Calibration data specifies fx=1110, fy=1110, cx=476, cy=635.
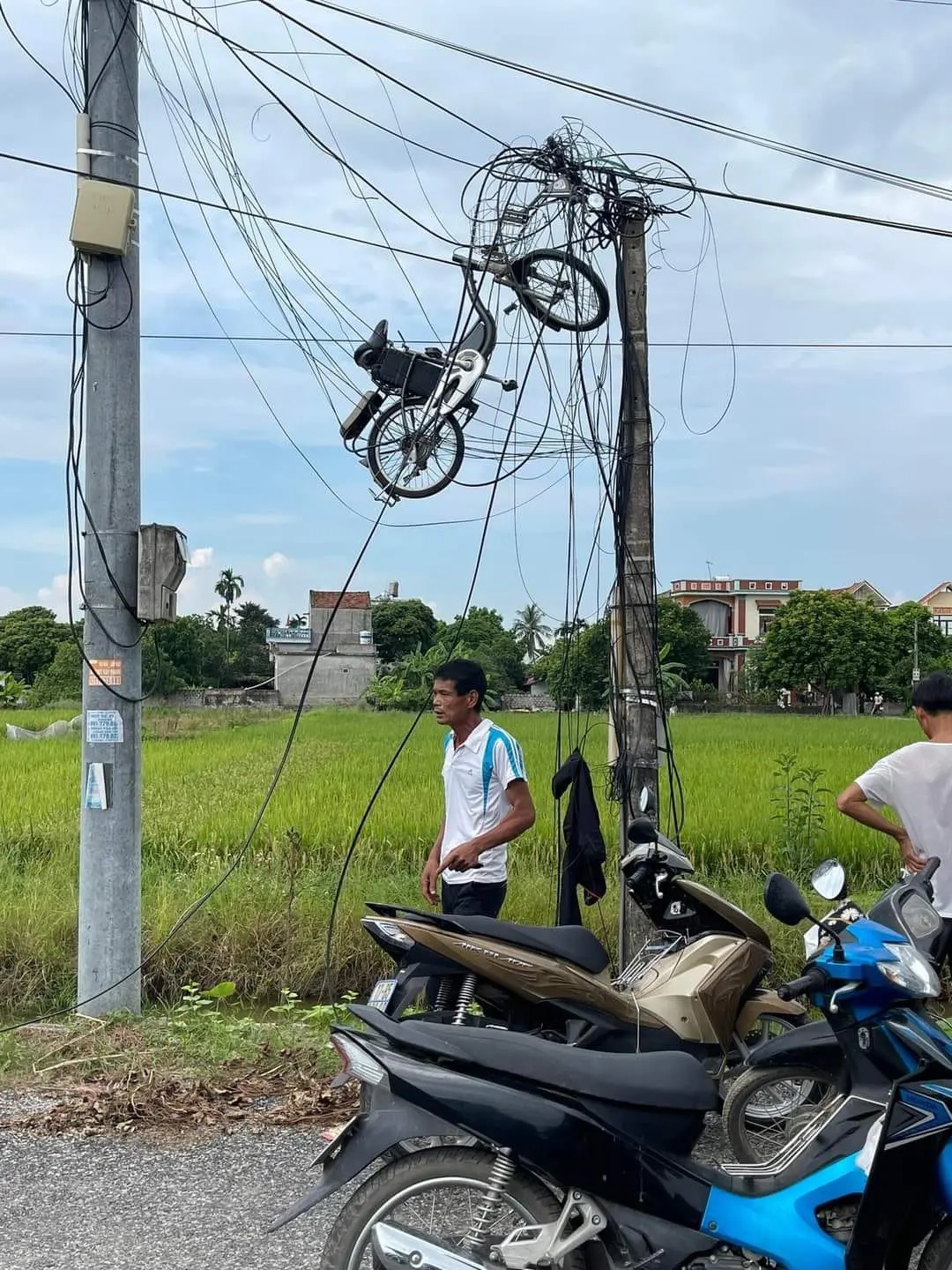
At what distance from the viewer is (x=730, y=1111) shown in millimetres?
3141

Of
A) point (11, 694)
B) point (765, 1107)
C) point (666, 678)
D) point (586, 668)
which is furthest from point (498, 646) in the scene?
point (765, 1107)

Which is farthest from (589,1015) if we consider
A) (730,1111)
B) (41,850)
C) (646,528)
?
(41,850)

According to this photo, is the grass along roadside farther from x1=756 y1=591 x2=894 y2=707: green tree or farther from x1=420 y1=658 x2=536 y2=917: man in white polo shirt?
x1=756 y1=591 x2=894 y2=707: green tree

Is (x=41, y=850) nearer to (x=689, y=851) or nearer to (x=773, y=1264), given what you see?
(x=689, y=851)

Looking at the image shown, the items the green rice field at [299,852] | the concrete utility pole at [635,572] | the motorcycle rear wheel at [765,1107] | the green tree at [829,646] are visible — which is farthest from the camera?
the green tree at [829,646]

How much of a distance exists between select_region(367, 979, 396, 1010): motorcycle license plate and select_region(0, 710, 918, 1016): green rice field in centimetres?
231

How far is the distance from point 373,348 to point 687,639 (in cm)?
4323

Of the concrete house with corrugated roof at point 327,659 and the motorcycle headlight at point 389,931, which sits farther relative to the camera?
the concrete house with corrugated roof at point 327,659

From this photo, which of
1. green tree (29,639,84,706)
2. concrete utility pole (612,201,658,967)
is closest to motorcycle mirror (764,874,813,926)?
concrete utility pole (612,201,658,967)

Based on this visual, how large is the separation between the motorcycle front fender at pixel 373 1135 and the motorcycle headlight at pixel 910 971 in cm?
89

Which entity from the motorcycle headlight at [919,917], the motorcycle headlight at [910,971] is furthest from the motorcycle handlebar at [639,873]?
the motorcycle headlight at [910,971]

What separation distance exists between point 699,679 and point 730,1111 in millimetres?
48807

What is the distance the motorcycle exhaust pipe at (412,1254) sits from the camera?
199 cm

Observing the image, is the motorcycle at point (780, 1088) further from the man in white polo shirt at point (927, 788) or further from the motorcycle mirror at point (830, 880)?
the man in white polo shirt at point (927, 788)
